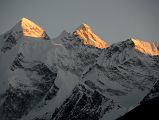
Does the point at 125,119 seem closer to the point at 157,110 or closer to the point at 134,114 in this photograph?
the point at 134,114

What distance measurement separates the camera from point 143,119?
165m

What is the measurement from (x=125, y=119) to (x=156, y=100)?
10.4 meters

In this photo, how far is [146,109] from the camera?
175500mm

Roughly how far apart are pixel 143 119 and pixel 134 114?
13168 mm

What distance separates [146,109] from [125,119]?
21.3 feet

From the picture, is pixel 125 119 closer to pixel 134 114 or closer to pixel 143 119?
pixel 134 114

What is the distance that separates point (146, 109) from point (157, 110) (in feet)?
26.1

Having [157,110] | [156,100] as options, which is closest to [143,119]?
[157,110]

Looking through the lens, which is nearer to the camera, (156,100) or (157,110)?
(157,110)

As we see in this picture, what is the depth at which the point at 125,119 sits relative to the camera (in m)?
179

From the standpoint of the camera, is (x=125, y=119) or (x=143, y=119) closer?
(x=143, y=119)

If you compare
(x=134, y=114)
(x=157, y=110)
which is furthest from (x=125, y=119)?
(x=157, y=110)

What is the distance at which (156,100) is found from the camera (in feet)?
602

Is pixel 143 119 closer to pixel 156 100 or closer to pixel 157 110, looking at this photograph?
pixel 157 110
